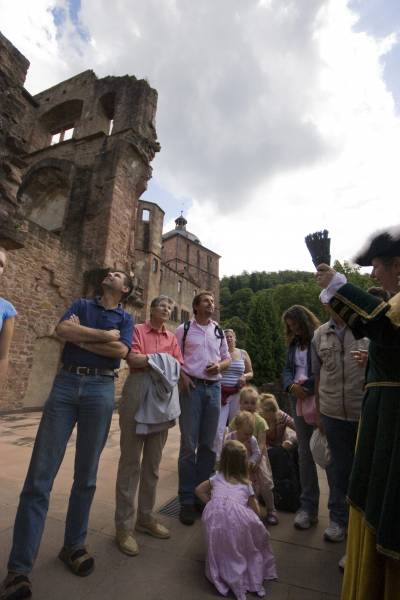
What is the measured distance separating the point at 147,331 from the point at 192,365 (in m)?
0.62

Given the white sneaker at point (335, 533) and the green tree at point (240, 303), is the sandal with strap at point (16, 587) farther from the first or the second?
the green tree at point (240, 303)

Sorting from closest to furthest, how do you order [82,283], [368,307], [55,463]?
[368,307]
[55,463]
[82,283]

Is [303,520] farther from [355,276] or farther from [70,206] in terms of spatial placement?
[355,276]

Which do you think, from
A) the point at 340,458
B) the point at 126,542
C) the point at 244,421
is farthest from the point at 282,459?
the point at 126,542

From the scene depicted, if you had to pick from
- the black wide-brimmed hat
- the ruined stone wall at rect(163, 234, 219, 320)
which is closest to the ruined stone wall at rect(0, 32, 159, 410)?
the black wide-brimmed hat

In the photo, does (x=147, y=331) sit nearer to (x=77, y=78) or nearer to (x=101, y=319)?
(x=101, y=319)

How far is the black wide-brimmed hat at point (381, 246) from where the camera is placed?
1.58 m

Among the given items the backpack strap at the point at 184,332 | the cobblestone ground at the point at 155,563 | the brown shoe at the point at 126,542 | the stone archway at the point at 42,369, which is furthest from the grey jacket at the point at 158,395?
the stone archway at the point at 42,369

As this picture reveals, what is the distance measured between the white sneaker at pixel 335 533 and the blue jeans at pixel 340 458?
0.11 feet

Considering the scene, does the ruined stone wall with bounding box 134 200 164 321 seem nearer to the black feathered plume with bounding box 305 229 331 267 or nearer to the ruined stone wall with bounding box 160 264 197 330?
the ruined stone wall with bounding box 160 264 197 330

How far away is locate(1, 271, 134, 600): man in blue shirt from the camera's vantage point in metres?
1.97

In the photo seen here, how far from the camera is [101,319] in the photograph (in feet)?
8.14

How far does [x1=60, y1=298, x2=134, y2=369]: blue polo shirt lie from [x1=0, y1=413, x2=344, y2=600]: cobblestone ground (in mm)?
1268

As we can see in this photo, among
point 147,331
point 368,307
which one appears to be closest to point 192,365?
point 147,331
